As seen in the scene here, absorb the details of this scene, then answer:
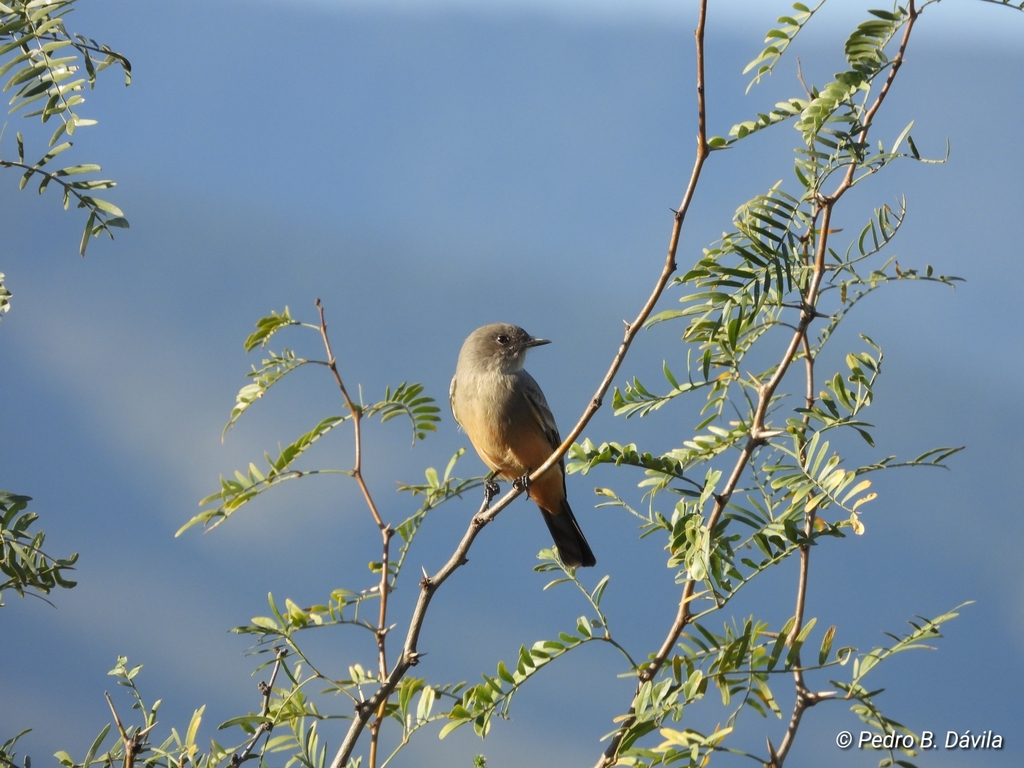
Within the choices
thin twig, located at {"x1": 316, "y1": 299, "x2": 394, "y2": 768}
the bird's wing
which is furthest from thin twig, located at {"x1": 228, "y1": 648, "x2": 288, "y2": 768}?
the bird's wing

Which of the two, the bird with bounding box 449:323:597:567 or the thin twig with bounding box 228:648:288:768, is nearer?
the thin twig with bounding box 228:648:288:768

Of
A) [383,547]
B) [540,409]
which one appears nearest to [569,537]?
[540,409]

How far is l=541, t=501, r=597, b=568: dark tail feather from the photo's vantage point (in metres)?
4.31

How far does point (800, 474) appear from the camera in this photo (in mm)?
1970

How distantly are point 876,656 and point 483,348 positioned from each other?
9.03ft

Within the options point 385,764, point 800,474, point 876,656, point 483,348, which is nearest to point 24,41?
point 385,764

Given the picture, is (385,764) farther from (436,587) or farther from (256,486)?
(256,486)

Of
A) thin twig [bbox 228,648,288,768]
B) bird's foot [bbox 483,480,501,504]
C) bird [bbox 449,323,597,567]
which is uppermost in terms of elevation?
bird [bbox 449,323,597,567]

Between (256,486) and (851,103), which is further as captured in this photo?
(256,486)

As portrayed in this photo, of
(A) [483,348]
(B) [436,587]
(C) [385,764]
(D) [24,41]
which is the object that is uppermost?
(A) [483,348]

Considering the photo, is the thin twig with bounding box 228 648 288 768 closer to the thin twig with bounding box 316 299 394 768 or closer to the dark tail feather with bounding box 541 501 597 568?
the thin twig with bounding box 316 299 394 768

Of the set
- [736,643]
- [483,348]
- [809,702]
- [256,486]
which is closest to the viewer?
[736,643]

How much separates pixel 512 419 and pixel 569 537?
2.34 feet

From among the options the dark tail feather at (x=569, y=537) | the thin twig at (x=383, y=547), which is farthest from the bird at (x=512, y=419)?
the thin twig at (x=383, y=547)
